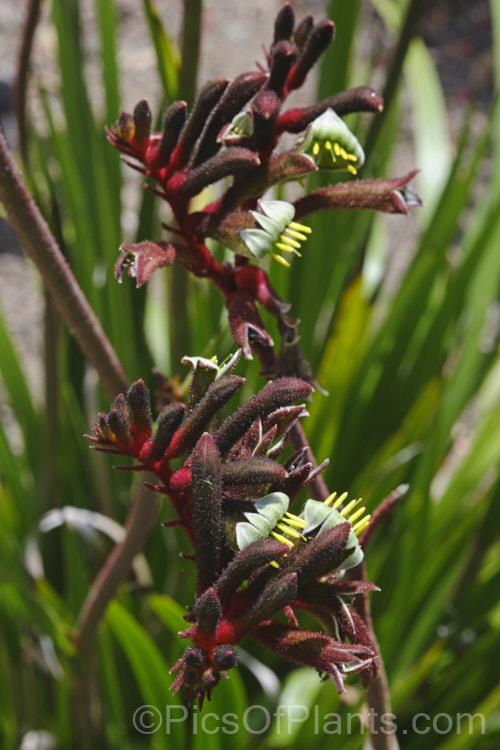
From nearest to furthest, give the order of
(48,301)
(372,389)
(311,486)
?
1. (311,486)
2. (48,301)
3. (372,389)

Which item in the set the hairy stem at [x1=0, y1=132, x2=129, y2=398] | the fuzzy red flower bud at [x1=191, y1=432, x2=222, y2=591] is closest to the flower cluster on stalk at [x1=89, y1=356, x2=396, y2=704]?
A: the fuzzy red flower bud at [x1=191, y1=432, x2=222, y2=591]

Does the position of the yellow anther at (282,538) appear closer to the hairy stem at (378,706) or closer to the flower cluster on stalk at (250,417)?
the flower cluster on stalk at (250,417)

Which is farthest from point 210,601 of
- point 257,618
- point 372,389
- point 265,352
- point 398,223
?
point 398,223

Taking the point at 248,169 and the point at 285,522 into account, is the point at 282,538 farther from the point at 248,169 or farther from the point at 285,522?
the point at 248,169

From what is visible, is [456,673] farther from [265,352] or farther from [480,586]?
[265,352]

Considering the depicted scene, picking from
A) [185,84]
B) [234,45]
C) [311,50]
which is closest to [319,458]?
[185,84]
